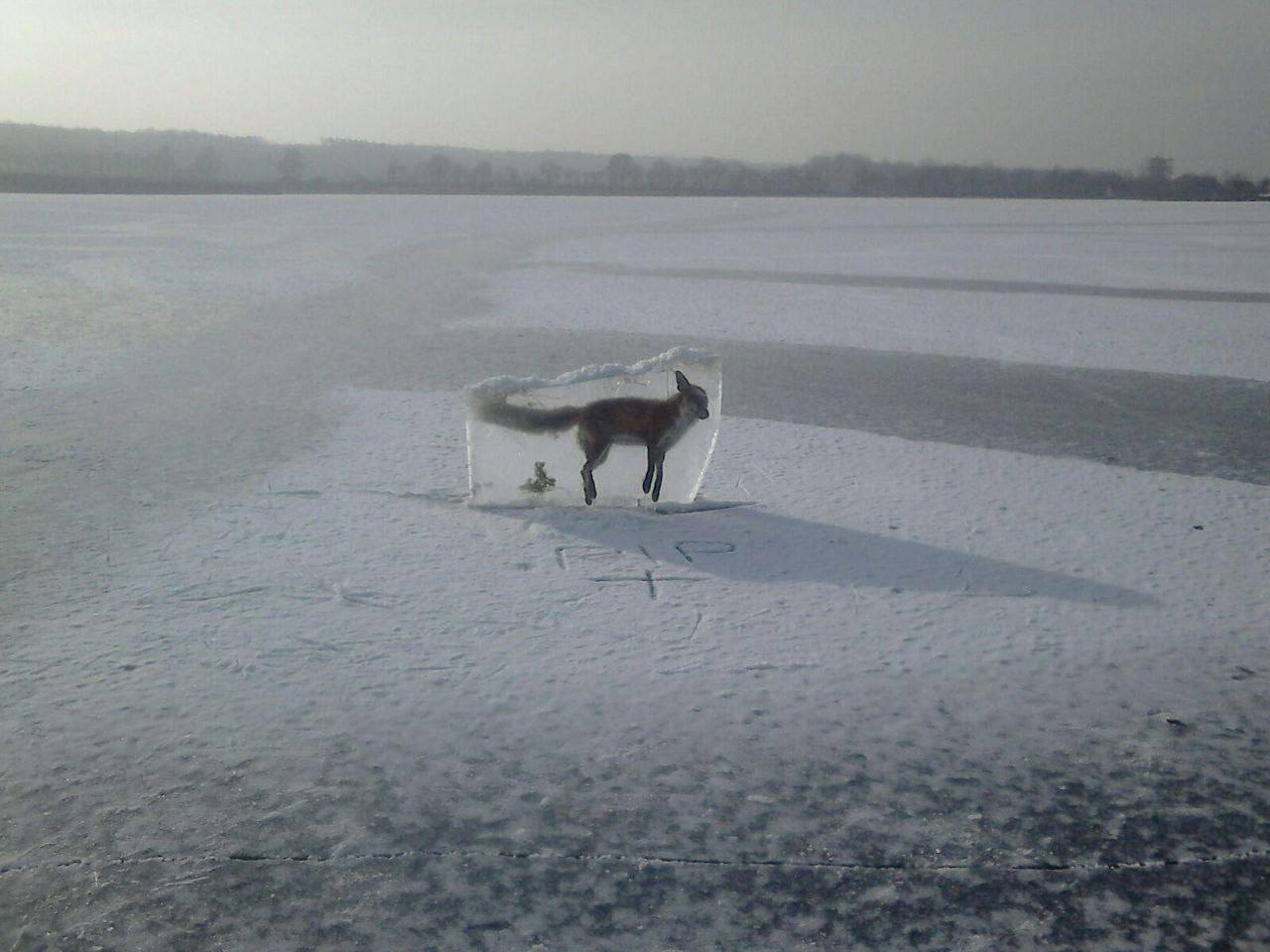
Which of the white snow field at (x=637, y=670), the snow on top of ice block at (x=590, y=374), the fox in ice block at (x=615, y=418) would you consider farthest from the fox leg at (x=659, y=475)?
the snow on top of ice block at (x=590, y=374)

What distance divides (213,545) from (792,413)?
426cm

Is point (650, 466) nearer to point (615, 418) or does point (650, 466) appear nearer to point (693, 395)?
point (615, 418)

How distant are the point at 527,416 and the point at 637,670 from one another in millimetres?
1757

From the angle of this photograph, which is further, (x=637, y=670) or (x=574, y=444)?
(x=574, y=444)

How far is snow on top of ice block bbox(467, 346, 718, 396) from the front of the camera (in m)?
4.93

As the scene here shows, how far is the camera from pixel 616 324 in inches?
452

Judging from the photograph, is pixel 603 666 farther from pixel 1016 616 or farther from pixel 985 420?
pixel 985 420

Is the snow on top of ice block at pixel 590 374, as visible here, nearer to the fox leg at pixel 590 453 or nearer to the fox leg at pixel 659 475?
the fox leg at pixel 590 453

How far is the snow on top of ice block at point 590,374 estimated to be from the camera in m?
4.93

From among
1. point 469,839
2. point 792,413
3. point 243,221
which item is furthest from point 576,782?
point 243,221

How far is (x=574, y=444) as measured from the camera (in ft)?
16.8

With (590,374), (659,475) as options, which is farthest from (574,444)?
(659,475)

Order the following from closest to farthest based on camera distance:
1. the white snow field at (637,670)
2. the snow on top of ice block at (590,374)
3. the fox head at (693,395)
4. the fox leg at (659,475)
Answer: the white snow field at (637,670)
the snow on top of ice block at (590,374)
the fox head at (693,395)
the fox leg at (659,475)

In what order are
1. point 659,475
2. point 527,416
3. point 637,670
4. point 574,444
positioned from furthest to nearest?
point 659,475, point 574,444, point 527,416, point 637,670
